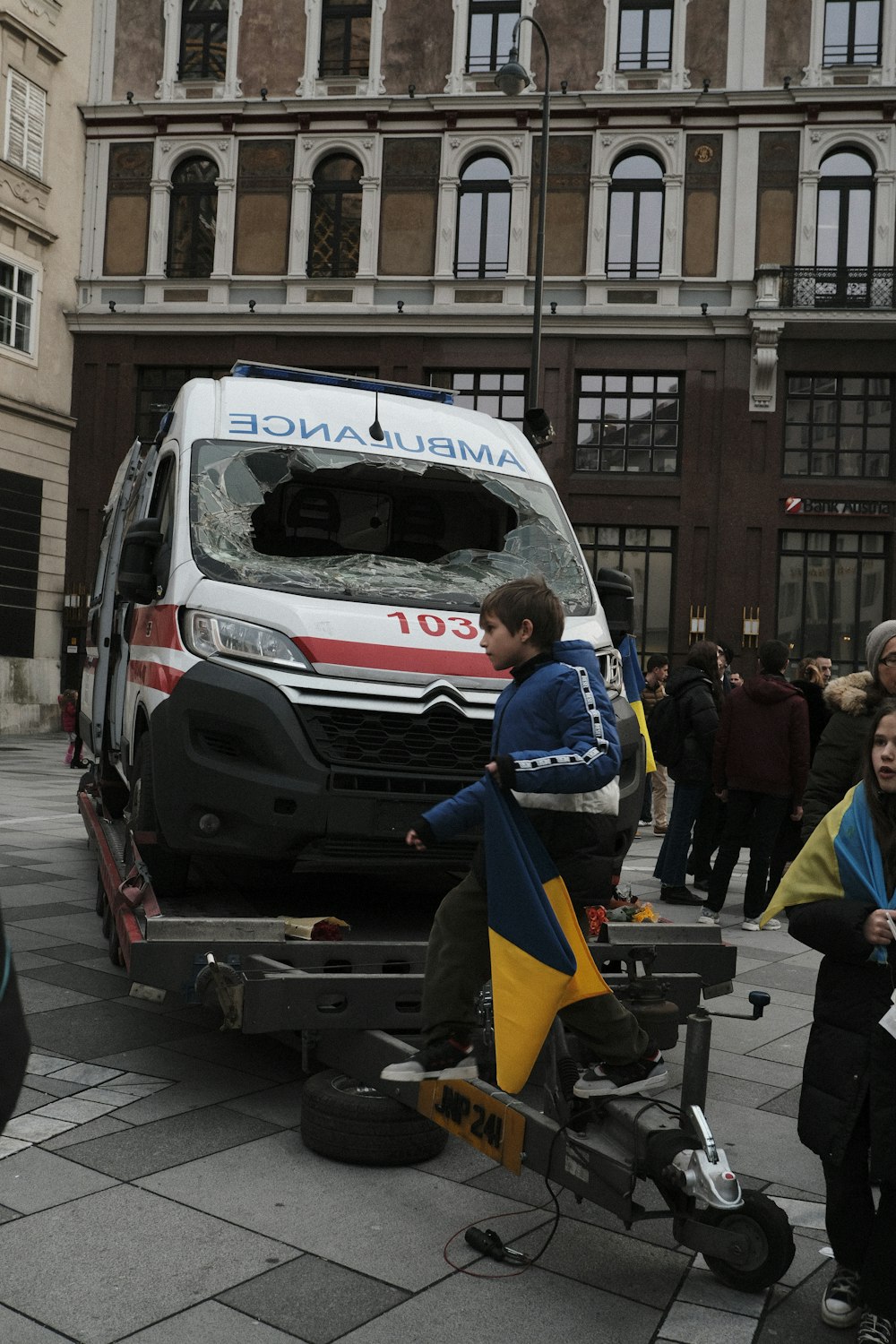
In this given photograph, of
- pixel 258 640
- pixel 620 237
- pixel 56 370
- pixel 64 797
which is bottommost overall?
pixel 64 797

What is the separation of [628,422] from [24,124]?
14687 millimetres

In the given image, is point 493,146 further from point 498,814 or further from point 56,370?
point 498,814

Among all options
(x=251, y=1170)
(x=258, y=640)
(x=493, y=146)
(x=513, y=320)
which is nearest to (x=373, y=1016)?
(x=251, y=1170)

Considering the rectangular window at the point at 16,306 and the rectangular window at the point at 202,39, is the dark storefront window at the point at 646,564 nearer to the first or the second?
the rectangular window at the point at 16,306

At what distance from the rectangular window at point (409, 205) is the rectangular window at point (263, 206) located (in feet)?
7.60

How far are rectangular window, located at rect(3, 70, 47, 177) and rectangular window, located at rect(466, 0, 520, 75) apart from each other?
9634 millimetres

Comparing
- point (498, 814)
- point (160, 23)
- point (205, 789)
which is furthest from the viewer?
point (160, 23)

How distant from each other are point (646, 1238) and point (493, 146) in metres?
28.4

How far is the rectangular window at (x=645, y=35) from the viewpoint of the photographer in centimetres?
2811

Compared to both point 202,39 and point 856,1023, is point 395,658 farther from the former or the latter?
point 202,39

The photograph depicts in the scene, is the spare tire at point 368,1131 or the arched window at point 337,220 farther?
the arched window at point 337,220

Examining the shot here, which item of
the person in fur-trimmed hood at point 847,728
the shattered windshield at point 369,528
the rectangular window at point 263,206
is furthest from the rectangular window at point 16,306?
the person in fur-trimmed hood at point 847,728

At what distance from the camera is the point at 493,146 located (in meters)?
28.5

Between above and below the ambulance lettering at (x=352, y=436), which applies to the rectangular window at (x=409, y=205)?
above
